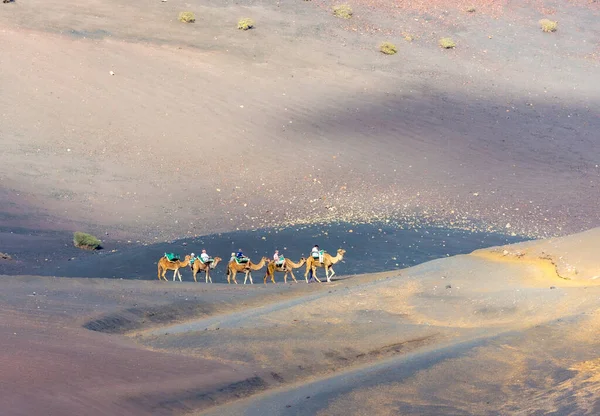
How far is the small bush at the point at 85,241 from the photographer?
3519 centimetres

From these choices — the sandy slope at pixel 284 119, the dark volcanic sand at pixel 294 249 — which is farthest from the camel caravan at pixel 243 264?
the sandy slope at pixel 284 119

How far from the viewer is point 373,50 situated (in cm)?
5650

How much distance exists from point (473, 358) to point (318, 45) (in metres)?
38.1

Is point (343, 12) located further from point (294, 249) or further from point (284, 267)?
point (284, 267)

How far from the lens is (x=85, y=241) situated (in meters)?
35.2

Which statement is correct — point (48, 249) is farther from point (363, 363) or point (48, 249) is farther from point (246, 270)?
point (363, 363)

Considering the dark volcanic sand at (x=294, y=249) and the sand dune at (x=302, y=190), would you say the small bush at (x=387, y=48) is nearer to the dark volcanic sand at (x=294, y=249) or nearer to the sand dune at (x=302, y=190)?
the sand dune at (x=302, y=190)

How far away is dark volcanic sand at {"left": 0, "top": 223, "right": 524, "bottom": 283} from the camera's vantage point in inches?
1289

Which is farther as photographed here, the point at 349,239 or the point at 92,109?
the point at 92,109

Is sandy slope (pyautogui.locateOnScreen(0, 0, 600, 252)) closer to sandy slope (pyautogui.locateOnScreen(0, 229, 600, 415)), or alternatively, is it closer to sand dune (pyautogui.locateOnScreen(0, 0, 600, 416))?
sand dune (pyautogui.locateOnScreen(0, 0, 600, 416))

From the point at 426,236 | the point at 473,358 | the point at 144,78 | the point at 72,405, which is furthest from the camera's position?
the point at 144,78

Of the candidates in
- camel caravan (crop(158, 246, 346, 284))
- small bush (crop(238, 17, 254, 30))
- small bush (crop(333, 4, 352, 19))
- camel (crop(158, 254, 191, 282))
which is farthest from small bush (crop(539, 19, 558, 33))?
camel (crop(158, 254, 191, 282))

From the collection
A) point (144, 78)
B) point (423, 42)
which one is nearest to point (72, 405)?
point (144, 78)

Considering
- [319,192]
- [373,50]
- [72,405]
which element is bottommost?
[72,405]
